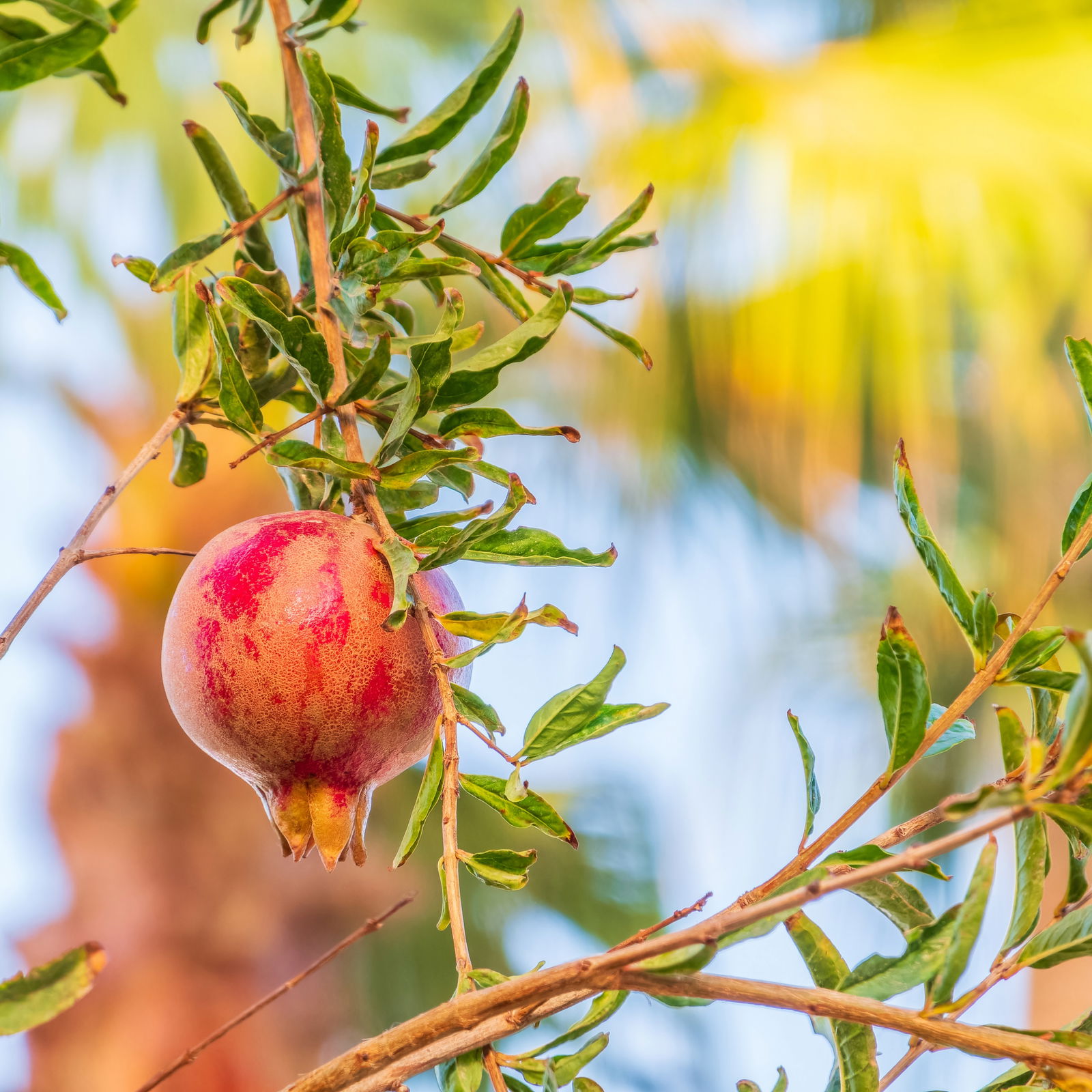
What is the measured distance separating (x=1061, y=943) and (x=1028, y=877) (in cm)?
2

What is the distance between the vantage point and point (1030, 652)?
0.32m

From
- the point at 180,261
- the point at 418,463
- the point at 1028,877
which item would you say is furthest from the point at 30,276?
the point at 1028,877

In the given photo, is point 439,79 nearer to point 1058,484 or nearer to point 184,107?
point 184,107

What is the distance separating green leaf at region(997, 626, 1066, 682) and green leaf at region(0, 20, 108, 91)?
1.15 feet

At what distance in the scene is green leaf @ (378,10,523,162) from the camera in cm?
42

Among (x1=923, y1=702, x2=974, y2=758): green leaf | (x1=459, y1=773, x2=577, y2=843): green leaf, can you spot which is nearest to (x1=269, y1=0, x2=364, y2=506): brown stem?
(x1=459, y1=773, x2=577, y2=843): green leaf

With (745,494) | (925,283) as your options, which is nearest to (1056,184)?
(925,283)

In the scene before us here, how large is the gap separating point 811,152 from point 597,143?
1.72ft

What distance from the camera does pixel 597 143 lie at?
2635mm

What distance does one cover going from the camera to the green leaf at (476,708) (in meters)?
0.35

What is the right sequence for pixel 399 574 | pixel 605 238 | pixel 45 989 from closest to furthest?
pixel 45 989 < pixel 399 574 < pixel 605 238

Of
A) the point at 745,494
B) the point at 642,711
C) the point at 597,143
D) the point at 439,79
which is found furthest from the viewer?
the point at 745,494

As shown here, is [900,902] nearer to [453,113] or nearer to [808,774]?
[808,774]

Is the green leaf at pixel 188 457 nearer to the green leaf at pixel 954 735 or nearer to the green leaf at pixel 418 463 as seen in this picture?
the green leaf at pixel 418 463
